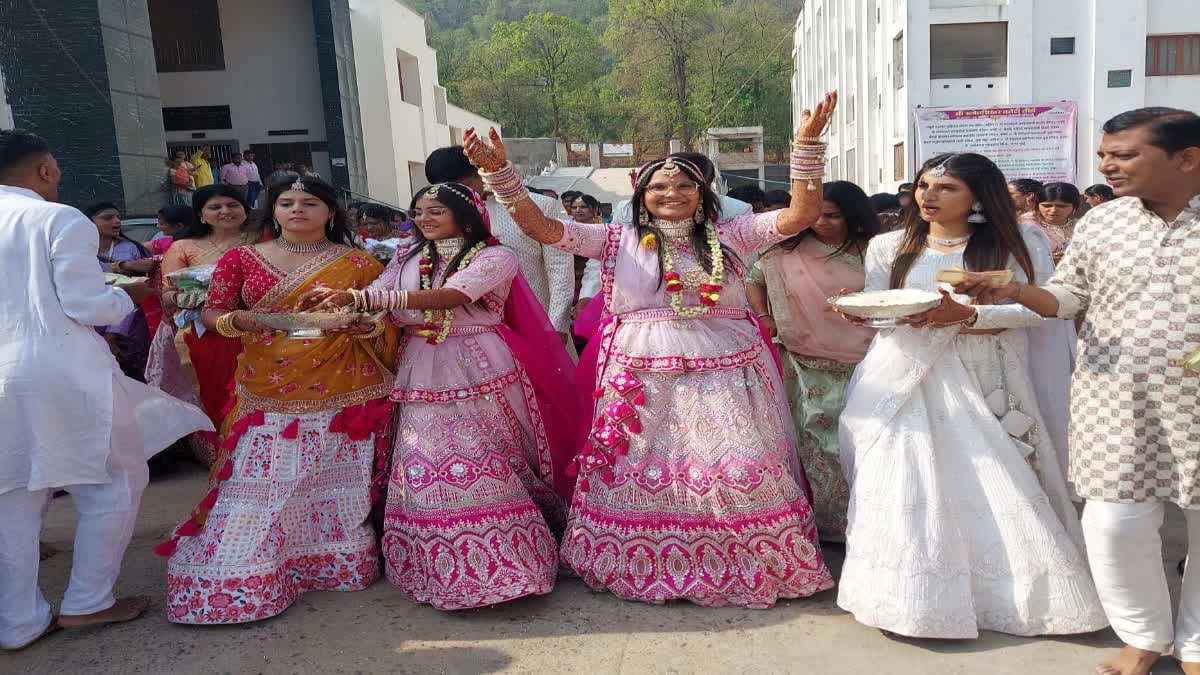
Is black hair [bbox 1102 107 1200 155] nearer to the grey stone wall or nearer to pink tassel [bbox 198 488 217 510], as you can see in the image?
pink tassel [bbox 198 488 217 510]

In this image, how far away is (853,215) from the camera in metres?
4.09

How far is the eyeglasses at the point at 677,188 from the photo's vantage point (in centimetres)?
352

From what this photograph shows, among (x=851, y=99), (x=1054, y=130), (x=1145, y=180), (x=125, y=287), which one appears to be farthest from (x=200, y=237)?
(x=851, y=99)

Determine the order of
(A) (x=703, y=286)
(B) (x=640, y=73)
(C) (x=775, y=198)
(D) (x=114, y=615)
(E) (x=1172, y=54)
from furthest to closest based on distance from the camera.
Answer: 1. (B) (x=640, y=73)
2. (E) (x=1172, y=54)
3. (C) (x=775, y=198)
4. (A) (x=703, y=286)
5. (D) (x=114, y=615)

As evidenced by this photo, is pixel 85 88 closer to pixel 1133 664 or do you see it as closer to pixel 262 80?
pixel 262 80

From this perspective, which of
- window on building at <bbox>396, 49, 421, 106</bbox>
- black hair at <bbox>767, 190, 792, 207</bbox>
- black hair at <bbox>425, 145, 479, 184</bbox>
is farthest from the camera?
window on building at <bbox>396, 49, 421, 106</bbox>

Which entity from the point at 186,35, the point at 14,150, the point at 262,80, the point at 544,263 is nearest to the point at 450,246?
the point at 544,263

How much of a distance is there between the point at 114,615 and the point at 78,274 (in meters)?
1.33

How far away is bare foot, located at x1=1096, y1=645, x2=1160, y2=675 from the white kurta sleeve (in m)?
3.57

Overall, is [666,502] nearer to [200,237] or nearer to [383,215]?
[200,237]

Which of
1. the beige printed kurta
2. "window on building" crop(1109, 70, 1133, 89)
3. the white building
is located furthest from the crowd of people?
"window on building" crop(1109, 70, 1133, 89)

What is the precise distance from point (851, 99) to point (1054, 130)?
33.8ft

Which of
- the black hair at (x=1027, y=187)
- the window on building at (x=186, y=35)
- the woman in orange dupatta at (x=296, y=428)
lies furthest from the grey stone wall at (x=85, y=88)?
the black hair at (x=1027, y=187)

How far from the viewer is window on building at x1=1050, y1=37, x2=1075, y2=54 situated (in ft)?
55.8
